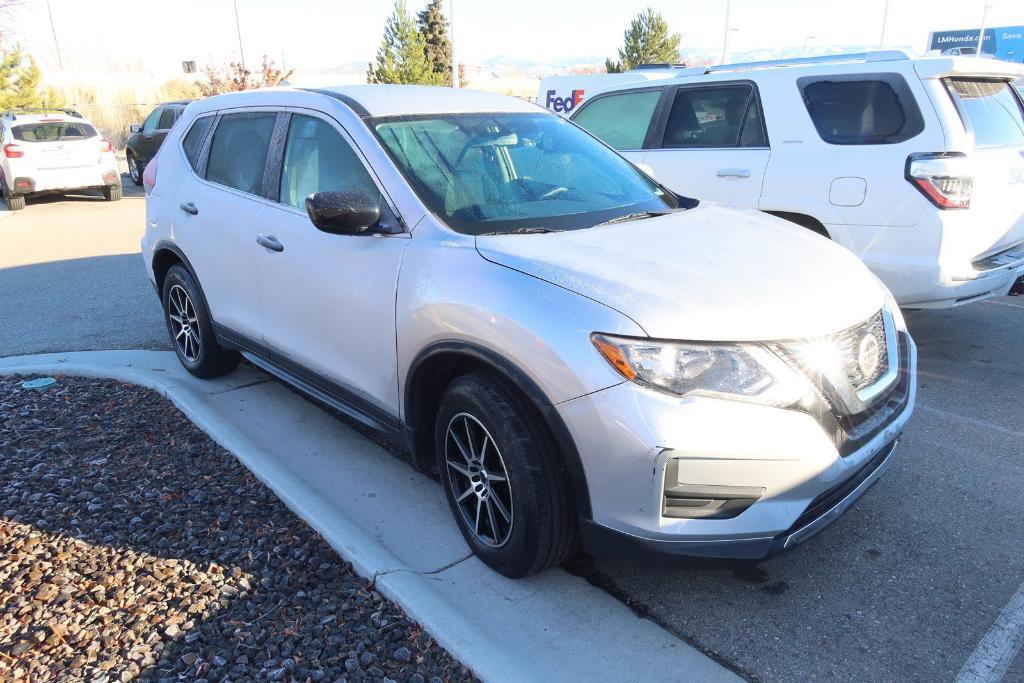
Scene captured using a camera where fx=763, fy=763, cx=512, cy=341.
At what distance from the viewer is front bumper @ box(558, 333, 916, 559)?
7.75 ft

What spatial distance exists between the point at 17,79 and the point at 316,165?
26.6m

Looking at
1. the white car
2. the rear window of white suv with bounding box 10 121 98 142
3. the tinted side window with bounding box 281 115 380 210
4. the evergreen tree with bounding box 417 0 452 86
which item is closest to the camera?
the tinted side window with bounding box 281 115 380 210

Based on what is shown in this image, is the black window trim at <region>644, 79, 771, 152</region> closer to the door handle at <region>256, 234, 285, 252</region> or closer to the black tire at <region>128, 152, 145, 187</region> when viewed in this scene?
the door handle at <region>256, 234, 285, 252</region>

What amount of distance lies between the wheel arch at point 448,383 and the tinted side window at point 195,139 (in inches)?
103

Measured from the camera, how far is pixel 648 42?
97.9ft

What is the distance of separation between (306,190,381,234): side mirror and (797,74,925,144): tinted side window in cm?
375

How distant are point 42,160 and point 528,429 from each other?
570 inches

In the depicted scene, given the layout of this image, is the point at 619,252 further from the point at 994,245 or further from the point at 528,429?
the point at 994,245

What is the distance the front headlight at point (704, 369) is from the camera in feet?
7.91

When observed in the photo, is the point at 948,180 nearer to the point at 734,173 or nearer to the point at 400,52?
the point at 734,173

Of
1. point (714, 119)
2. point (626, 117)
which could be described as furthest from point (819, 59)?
point (626, 117)

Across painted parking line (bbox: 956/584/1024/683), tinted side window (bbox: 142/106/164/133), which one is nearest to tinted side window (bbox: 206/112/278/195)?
painted parking line (bbox: 956/584/1024/683)

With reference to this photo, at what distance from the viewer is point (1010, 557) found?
309 centimetres

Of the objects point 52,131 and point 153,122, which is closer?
point 52,131
